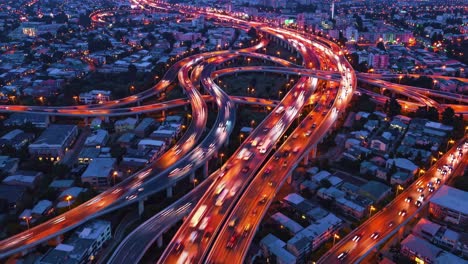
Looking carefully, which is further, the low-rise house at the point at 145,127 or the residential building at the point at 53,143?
the low-rise house at the point at 145,127

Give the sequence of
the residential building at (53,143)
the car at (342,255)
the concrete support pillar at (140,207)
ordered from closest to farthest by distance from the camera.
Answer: the car at (342,255)
the concrete support pillar at (140,207)
the residential building at (53,143)

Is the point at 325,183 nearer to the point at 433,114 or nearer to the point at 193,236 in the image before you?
the point at 193,236

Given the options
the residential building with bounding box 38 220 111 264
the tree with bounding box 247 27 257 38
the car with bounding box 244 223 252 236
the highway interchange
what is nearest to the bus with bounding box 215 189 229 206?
the highway interchange

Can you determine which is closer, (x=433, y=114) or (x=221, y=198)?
(x=221, y=198)

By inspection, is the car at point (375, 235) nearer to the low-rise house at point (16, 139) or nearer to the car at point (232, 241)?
the car at point (232, 241)

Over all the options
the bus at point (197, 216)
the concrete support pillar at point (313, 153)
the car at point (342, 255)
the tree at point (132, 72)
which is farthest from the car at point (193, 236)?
the tree at point (132, 72)

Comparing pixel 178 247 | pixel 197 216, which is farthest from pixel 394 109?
pixel 178 247

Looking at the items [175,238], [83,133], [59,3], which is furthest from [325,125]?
[59,3]
